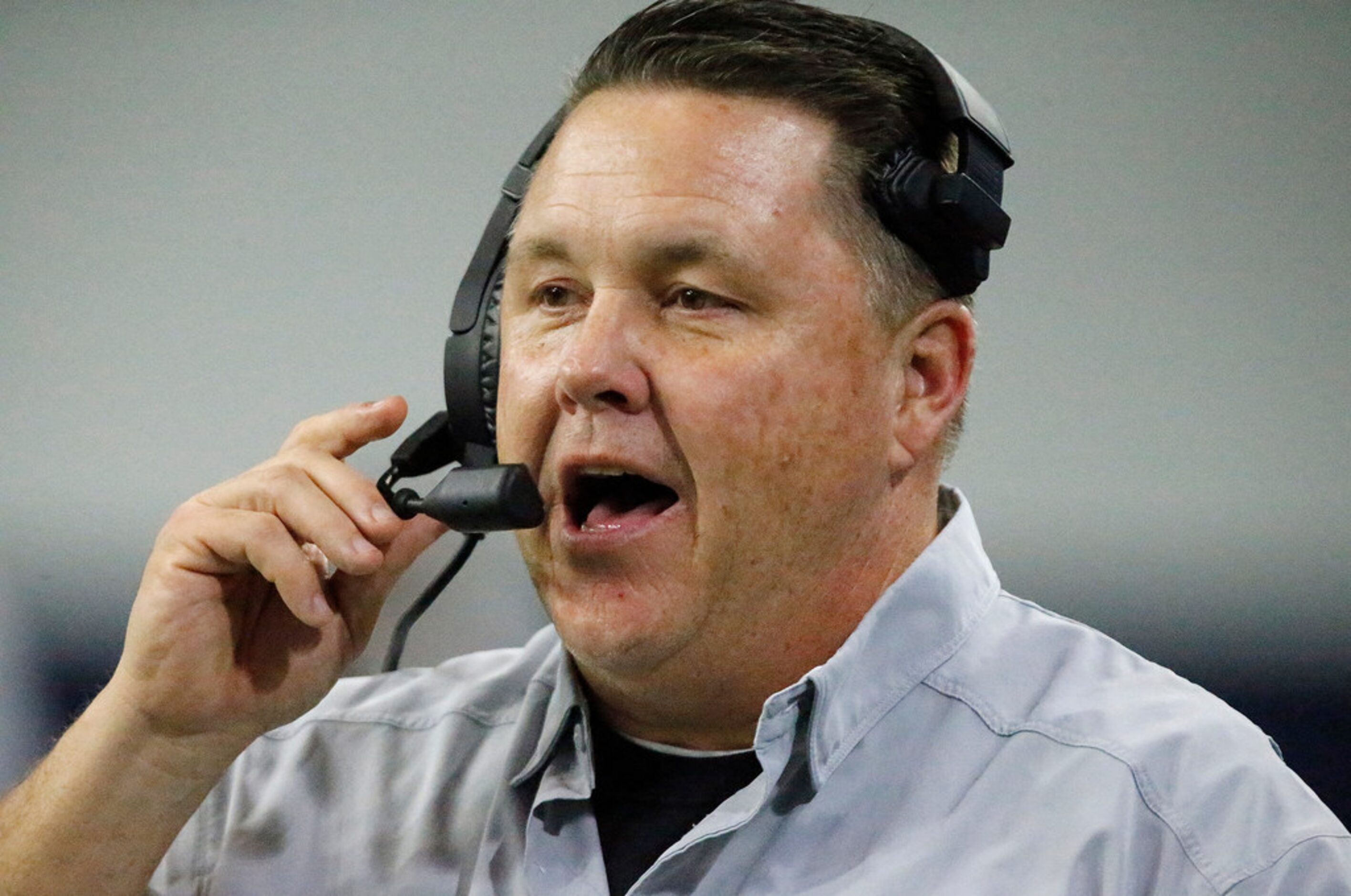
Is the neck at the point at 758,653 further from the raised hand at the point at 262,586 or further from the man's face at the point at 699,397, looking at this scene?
the raised hand at the point at 262,586

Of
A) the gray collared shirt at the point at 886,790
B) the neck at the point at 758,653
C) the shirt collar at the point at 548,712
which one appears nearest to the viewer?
the gray collared shirt at the point at 886,790

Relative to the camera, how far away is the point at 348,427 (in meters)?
1.33

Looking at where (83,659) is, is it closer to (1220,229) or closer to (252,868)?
(252,868)

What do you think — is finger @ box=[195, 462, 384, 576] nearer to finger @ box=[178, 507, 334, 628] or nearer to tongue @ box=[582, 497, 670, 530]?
finger @ box=[178, 507, 334, 628]

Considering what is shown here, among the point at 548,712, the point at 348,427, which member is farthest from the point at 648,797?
the point at 348,427

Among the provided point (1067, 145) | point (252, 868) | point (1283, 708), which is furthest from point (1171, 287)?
point (252, 868)

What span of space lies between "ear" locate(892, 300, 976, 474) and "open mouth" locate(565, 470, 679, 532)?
0.22 meters

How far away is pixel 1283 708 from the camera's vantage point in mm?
1606

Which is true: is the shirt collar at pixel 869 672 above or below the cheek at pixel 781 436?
below

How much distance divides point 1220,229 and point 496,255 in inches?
34.9

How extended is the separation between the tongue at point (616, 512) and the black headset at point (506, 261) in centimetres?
7

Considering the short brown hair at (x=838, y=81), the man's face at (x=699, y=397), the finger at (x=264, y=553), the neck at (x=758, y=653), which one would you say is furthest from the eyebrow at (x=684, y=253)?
the finger at (x=264, y=553)

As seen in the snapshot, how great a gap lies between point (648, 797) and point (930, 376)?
47 cm

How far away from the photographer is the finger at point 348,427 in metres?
1.33
